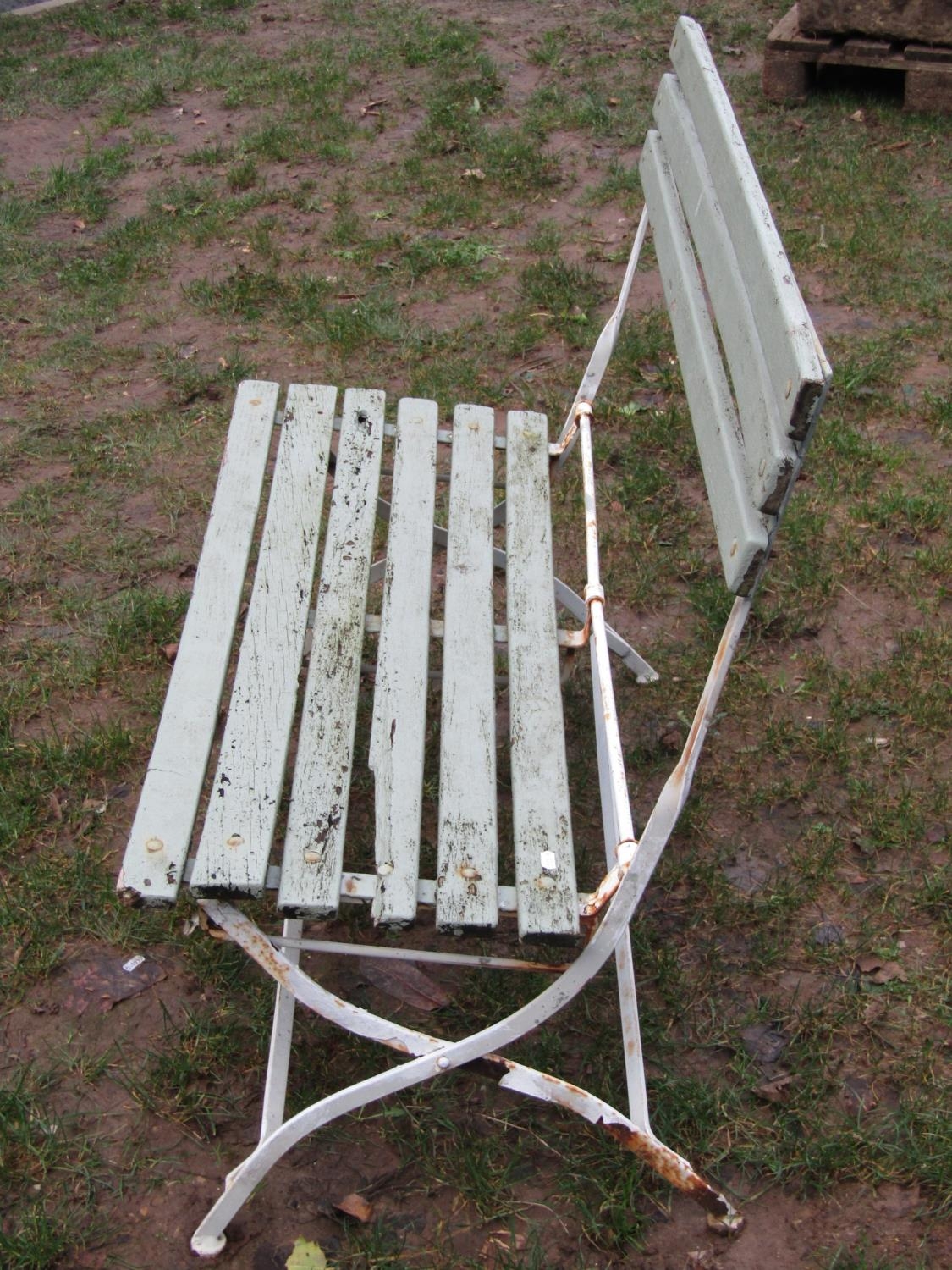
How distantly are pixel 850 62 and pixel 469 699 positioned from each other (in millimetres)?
4903

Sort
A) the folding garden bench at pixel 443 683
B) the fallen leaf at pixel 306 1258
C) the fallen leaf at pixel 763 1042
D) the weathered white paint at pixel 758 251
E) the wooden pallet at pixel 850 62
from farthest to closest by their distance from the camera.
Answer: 1. the wooden pallet at pixel 850 62
2. the fallen leaf at pixel 763 1042
3. the fallen leaf at pixel 306 1258
4. the folding garden bench at pixel 443 683
5. the weathered white paint at pixel 758 251

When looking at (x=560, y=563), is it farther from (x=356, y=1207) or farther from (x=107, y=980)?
(x=356, y=1207)

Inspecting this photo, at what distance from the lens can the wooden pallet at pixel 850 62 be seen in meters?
5.58

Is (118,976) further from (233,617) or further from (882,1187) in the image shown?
(882,1187)

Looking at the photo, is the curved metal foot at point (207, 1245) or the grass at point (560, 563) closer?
the curved metal foot at point (207, 1245)

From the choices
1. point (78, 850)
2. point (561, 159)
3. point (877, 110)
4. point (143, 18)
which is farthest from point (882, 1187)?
point (143, 18)

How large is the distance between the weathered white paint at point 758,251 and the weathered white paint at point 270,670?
3.06ft

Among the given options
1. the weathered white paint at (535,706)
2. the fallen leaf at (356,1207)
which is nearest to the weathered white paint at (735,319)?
the weathered white paint at (535,706)

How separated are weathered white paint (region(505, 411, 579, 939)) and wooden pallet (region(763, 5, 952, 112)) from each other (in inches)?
158

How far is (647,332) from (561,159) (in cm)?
173

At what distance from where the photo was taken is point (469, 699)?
81.4 inches

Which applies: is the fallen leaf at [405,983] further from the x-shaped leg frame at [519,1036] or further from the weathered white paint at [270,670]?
the weathered white paint at [270,670]

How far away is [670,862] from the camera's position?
8.79ft

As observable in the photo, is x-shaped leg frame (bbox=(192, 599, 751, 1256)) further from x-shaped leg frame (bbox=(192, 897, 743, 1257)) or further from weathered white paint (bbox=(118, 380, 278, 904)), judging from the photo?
weathered white paint (bbox=(118, 380, 278, 904))
